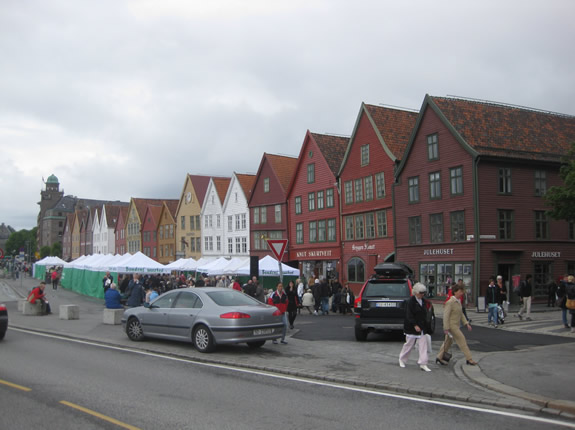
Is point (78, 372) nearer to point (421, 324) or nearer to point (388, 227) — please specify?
point (421, 324)

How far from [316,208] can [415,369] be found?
33564 mm

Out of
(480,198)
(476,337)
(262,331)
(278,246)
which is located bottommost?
(476,337)

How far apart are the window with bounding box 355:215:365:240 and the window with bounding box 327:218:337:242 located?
2.76 meters

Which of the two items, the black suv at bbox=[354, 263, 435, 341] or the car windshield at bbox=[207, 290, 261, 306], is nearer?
the car windshield at bbox=[207, 290, 261, 306]

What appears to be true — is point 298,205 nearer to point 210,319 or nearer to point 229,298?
point 229,298

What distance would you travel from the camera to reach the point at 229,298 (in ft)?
44.2

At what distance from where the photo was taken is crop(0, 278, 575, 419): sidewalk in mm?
8438

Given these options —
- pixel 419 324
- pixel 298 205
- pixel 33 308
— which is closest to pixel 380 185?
pixel 298 205

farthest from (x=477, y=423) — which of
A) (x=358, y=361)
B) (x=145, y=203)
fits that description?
(x=145, y=203)

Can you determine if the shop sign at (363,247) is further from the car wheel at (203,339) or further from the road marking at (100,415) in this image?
the road marking at (100,415)

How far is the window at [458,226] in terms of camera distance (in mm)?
30609

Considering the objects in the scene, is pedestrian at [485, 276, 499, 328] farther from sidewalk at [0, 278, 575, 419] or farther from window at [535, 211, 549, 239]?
window at [535, 211, 549, 239]

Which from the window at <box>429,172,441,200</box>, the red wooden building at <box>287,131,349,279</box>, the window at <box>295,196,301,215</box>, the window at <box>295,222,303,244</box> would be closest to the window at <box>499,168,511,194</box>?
the window at <box>429,172,441,200</box>

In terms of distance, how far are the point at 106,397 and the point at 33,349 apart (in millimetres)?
6320
